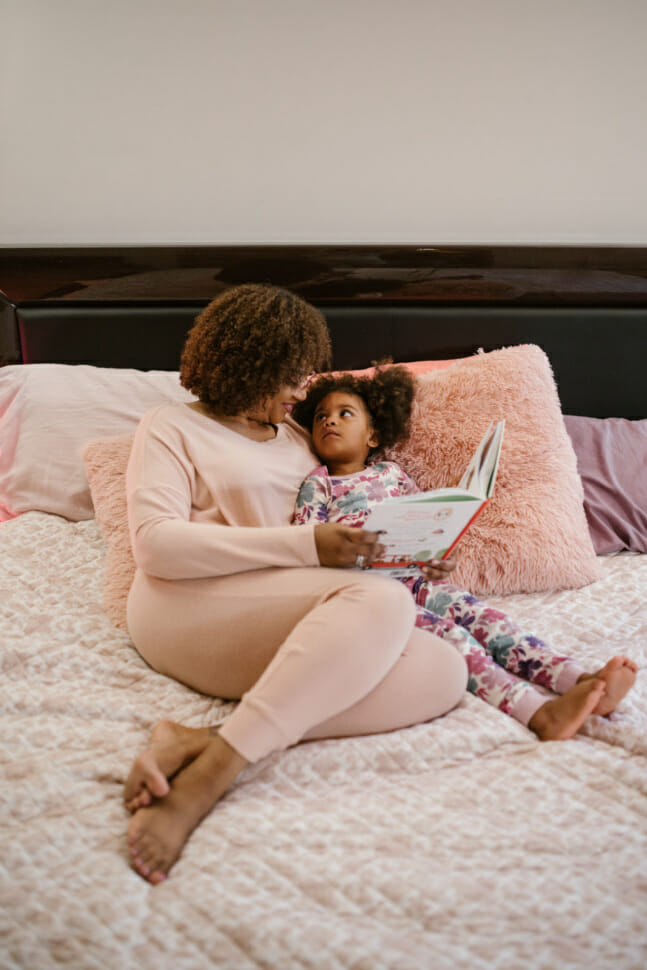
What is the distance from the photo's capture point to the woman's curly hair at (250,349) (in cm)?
127

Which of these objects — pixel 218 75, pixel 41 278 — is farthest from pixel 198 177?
pixel 41 278

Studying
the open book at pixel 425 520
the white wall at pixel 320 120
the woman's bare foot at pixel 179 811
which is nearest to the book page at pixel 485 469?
the open book at pixel 425 520

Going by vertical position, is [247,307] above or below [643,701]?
above

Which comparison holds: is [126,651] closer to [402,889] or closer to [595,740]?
[402,889]

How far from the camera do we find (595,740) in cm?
101

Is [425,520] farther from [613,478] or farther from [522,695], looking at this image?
[613,478]

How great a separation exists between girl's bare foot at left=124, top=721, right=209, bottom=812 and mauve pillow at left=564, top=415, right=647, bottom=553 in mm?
1151

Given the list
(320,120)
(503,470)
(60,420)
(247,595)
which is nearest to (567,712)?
(247,595)

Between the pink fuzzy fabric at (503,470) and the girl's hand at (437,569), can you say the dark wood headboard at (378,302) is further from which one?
the girl's hand at (437,569)

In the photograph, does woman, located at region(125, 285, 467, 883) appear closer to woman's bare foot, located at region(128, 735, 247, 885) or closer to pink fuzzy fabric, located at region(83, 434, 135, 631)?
woman's bare foot, located at region(128, 735, 247, 885)

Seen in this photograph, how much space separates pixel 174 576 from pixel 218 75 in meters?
1.58

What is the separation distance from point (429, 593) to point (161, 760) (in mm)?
661

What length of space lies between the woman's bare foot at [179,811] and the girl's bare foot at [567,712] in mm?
446

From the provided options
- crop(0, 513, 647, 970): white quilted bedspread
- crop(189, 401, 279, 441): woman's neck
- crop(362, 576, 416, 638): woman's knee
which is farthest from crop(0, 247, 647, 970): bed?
crop(189, 401, 279, 441): woman's neck
